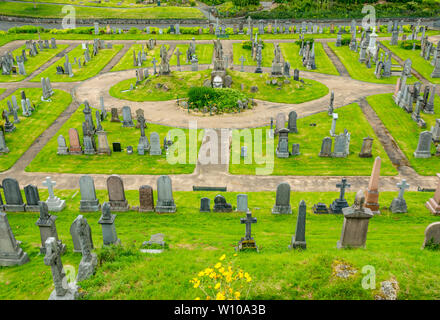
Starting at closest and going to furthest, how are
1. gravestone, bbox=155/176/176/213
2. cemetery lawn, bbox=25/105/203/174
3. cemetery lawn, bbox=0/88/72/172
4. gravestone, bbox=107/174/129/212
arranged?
gravestone, bbox=107/174/129/212 < gravestone, bbox=155/176/176/213 < cemetery lawn, bbox=25/105/203/174 < cemetery lawn, bbox=0/88/72/172

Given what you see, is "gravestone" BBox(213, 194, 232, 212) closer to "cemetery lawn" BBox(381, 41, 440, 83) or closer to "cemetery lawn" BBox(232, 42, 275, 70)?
"cemetery lawn" BBox(232, 42, 275, 70)

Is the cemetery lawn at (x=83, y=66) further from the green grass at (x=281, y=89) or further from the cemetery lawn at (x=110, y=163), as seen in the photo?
the green grass at (x=281, y=89)

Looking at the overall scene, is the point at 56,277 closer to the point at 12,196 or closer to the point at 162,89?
the point at 12,196

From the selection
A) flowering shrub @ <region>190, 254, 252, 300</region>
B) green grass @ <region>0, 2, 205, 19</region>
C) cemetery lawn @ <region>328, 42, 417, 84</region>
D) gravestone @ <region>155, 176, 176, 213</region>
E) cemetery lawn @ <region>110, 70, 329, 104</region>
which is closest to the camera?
flowering shrub @ <region>190, 254, 252, 300</region>

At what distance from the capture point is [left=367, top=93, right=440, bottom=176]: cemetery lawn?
21125 mm

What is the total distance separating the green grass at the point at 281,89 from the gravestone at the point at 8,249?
23004mm

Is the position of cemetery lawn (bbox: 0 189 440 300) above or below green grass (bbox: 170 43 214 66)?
below

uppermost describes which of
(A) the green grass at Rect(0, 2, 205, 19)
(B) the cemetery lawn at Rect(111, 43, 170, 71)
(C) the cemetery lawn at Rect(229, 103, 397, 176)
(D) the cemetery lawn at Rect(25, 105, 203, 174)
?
(A) the green grass at Rect(0, 2, 205, 19)

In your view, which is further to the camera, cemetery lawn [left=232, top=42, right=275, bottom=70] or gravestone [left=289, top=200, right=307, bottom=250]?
cemetery lawn [left=232, top=42, right=275, bottom=70]

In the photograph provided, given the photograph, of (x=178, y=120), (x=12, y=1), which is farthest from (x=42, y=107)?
(x=12, y=1)

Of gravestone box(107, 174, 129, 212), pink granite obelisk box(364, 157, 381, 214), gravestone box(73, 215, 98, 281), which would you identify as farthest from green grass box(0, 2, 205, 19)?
gravestone box(73, 215, 98, 281)

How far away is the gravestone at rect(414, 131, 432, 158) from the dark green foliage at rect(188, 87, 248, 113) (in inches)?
510

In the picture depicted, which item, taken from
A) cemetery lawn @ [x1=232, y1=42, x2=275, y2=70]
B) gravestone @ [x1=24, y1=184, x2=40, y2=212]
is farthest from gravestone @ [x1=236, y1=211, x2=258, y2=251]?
cemetery lawn @ [x1=232, y1=42, x2=275, y2=70]

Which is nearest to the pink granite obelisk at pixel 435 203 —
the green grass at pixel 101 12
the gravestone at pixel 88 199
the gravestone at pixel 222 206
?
the gravestone at pixel 222 206
